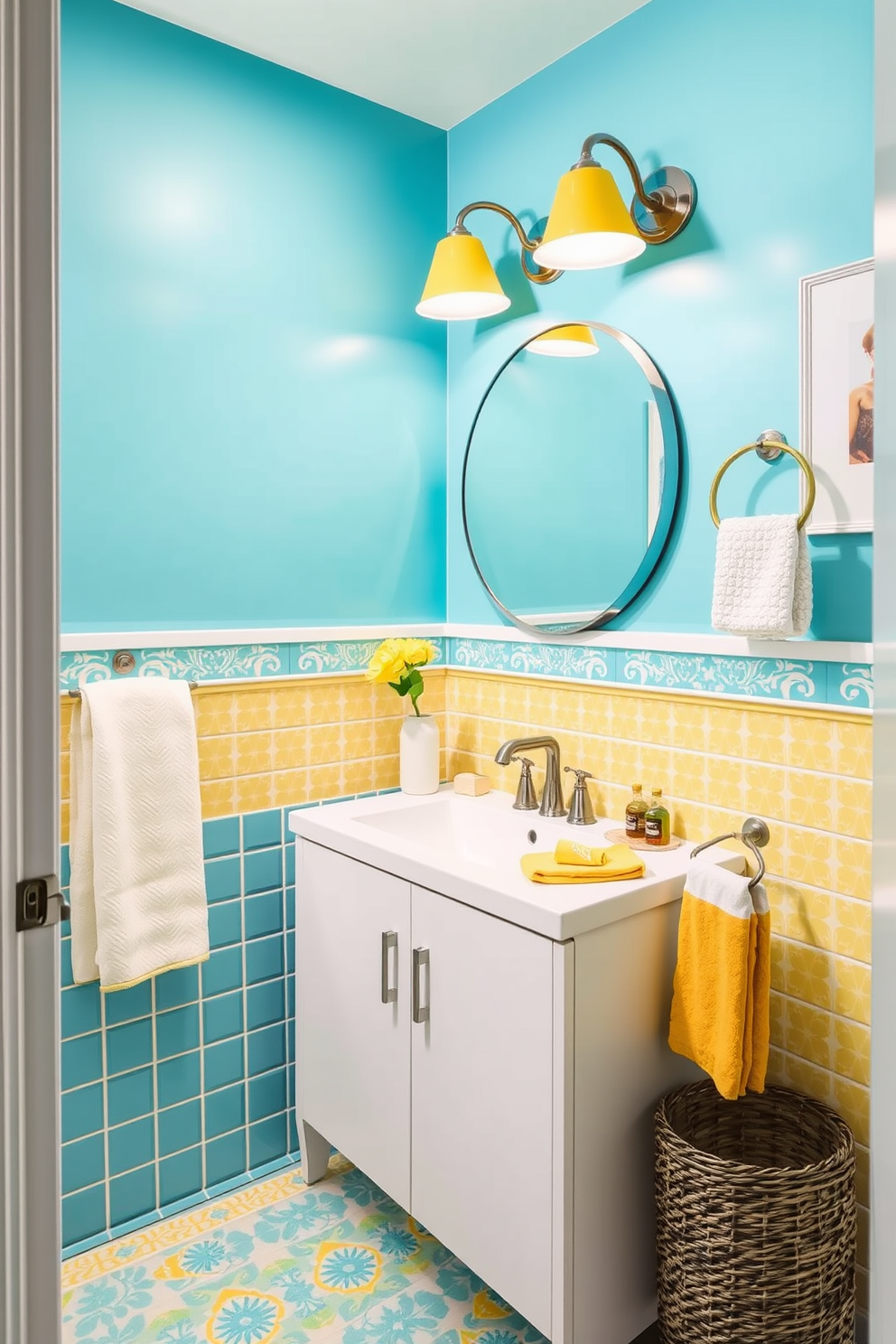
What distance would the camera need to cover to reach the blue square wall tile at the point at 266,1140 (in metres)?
2.04

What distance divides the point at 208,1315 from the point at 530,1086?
786 millimetres

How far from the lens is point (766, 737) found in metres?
1.61

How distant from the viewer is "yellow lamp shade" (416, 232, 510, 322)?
192 centimetres

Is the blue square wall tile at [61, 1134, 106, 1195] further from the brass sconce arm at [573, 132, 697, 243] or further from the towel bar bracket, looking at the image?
the brass sconce arm at [573, 132, 697, 243]

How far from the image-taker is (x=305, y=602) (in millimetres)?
2094

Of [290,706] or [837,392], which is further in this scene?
[290,706]

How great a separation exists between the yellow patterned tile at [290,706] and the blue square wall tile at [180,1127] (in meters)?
0.85

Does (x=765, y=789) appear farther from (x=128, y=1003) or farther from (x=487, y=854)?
(x=128, y=1003)

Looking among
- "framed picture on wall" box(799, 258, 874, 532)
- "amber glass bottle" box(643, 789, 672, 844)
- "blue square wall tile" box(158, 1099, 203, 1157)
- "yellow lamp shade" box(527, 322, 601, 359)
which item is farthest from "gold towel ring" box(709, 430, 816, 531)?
"blue square wall tile" box(158, 1099, 203, 1157)

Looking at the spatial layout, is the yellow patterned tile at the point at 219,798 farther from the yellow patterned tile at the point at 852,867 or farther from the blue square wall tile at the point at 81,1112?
the yellow patterned tile at the point at 852,867

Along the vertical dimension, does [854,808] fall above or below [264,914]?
above

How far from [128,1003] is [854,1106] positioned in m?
1.39

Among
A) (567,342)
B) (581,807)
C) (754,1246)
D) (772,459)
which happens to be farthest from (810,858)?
(567,342)

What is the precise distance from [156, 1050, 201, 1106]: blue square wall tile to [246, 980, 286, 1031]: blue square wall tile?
0.47 feet
